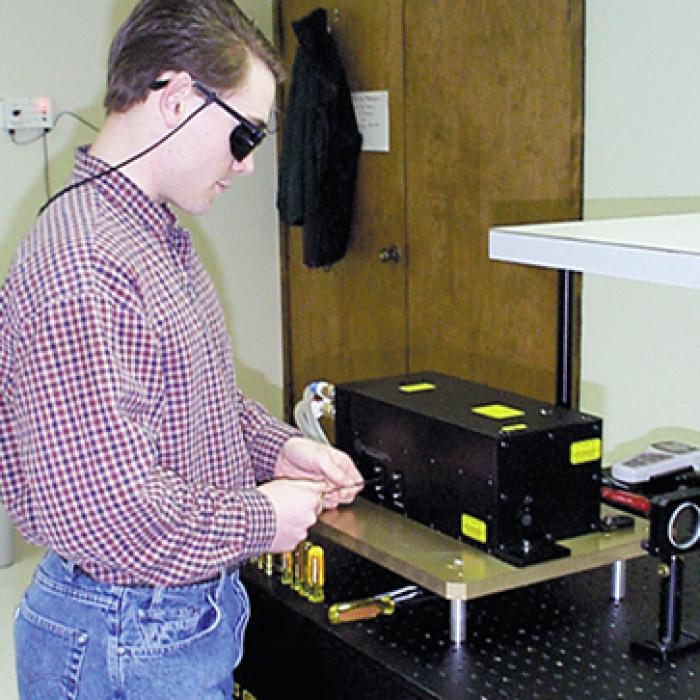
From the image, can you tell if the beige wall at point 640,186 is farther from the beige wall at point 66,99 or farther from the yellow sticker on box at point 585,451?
the beige wall at point 66,99

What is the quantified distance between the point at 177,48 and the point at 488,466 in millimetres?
619

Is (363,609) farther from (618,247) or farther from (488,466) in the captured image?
(618,247)

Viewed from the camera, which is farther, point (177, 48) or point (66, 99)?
point (66, 99)

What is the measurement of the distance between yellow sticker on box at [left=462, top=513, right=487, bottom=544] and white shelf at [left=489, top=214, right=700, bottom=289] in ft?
1.10

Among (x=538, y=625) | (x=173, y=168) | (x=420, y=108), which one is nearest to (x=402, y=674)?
(x=538, y=625)

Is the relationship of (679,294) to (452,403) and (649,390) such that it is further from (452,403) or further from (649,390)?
(452,403)

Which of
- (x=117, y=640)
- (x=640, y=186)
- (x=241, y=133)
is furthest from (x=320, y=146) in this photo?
(x=117, y=640)

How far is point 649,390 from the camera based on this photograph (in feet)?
9.34

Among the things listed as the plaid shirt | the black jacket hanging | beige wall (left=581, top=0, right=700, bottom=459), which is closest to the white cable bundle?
the plaid shirt

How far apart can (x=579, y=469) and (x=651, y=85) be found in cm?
161

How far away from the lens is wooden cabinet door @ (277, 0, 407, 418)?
3.64 metres

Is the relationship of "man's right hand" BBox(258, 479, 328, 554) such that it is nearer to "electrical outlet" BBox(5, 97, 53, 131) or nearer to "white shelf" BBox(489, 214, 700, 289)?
"white shelf" BBox(489, 214, 700, 289)

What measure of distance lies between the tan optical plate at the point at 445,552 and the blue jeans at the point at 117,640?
0.25 m

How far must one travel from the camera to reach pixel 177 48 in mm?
1254
